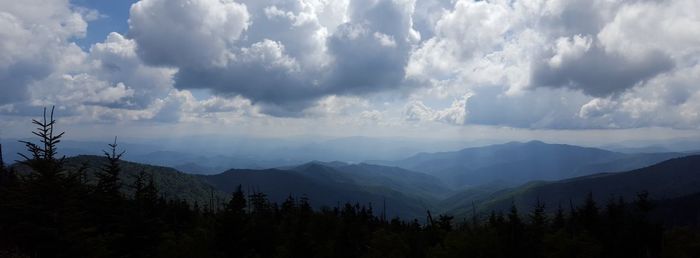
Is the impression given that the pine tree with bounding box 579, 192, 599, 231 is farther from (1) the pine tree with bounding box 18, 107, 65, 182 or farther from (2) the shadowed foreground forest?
(1) the pine tree with bounding box 18, 107, 65, 182

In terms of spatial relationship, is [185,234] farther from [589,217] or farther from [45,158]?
[589,217]

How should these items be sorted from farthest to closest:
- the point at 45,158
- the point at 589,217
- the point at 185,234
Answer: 1. the point at 589,217
2. the point at 185,234
3. the point at 45,158

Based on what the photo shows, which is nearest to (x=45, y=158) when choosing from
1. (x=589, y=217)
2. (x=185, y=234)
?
(x=185, y=234)

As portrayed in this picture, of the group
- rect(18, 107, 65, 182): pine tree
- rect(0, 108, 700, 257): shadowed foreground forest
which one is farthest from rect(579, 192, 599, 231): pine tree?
rect(18, 107, 65, 182): pine tree

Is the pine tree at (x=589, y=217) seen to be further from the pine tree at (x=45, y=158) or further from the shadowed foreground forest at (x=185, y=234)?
the pine tree at (x=45, y=158)

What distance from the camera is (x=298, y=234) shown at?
124ft

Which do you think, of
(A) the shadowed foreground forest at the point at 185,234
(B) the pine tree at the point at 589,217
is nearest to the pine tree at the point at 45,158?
(A) the shadowed foreground forest at the point at 185,234

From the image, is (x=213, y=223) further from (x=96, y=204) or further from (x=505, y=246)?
(x=505, y=246)

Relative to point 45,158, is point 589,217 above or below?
below

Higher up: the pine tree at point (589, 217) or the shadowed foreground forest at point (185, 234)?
the shadowed foreground forest at point (185, 234)

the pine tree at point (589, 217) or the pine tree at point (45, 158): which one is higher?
the pine tree at point (45, 158)

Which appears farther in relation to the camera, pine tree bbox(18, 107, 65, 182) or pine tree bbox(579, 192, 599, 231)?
pine tree bbox(579, 192, 599, 231)

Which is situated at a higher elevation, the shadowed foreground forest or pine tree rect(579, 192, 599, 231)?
the shadowed foreground forest

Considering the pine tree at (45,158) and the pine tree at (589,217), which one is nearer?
the pine tree at (45,158)
